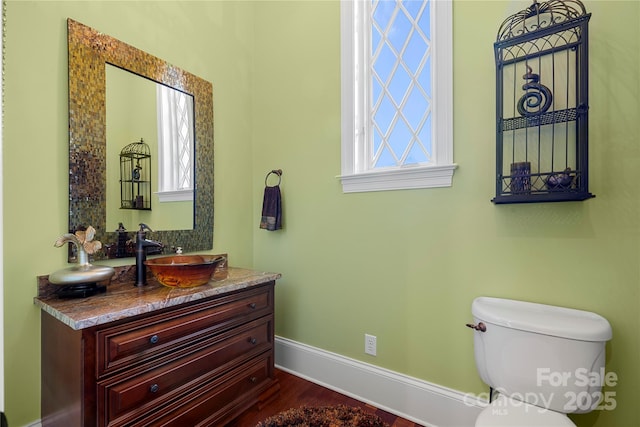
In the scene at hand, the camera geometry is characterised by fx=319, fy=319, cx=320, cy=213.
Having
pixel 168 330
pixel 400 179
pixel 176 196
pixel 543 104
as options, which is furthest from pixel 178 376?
pixel 543 104

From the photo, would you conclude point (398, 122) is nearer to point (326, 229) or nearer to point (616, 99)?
point (326, 229)

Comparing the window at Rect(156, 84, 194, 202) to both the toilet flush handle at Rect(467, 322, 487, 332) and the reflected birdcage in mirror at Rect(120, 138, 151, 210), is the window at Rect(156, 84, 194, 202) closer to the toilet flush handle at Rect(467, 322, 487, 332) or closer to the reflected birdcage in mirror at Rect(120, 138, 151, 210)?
the reflected birdcage in mirror at Rect(120, 138, 151, 210)

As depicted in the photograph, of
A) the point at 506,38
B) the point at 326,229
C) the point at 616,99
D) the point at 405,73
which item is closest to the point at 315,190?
the point at 326,229

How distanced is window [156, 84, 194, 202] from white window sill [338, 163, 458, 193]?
3.34 feet

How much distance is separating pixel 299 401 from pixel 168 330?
1.00 m

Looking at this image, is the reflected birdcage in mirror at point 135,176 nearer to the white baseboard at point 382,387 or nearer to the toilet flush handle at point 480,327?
the white baseboard at point 382,387

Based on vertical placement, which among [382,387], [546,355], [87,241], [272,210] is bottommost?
[382,387]

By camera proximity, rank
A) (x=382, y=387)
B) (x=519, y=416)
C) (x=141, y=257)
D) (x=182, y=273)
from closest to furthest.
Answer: (x=519, y=416) → (x=182, y=273) → (x=141, y=257) → (x=382, y=387)

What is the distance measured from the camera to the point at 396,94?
77.0 inches

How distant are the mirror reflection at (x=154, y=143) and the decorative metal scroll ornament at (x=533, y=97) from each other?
1.91 metres

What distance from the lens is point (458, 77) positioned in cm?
169

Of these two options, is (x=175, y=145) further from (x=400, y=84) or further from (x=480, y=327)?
(x=480, y=327)

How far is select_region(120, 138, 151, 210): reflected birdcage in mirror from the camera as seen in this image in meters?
1.76

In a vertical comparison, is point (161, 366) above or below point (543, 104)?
below
